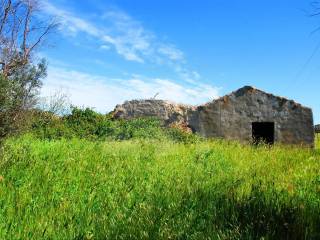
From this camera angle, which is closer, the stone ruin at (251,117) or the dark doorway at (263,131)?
the stone ruin at (251,117)

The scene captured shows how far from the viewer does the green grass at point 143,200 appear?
543cm

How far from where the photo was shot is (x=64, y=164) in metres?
9.83

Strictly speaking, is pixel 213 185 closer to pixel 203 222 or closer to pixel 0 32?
pixel 203 222

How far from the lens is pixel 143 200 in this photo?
6.84 metres

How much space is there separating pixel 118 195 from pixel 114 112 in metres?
16.3

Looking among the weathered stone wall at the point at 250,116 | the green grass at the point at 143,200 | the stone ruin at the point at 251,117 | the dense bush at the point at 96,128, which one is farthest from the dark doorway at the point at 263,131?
the green grass at the point at 143,200

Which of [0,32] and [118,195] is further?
[0,32]

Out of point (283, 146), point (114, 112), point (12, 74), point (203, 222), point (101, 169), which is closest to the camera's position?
point (203, 222)

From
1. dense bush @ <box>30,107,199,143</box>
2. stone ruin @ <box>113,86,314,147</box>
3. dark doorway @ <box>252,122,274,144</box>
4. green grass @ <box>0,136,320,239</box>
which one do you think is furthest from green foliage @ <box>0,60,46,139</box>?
dark doorway @ <box>252,122,274,144</box>

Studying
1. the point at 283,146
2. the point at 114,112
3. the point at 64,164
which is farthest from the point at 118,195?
the point at 114,112

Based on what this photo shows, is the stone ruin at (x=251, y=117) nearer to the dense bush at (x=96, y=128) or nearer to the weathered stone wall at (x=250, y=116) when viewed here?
the weathered stone wall at (x=250, y=116)

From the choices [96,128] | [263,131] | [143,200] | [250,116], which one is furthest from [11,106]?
[263,131]

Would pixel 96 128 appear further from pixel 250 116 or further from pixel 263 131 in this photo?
pixel 263 131

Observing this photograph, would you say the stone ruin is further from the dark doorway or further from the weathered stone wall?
the dark doorway
